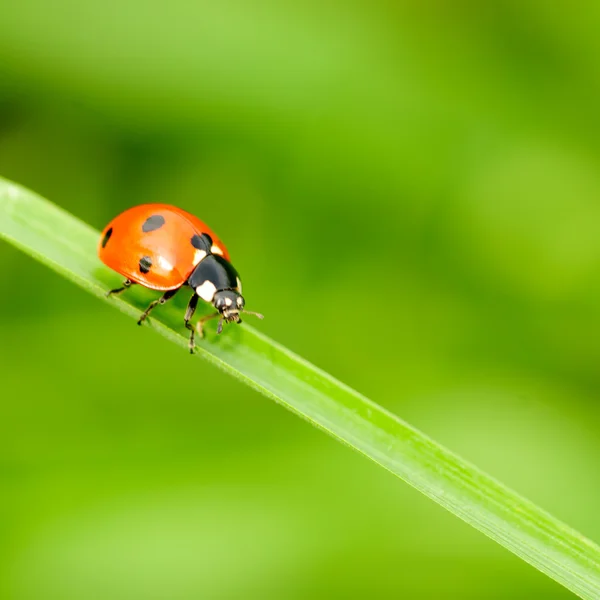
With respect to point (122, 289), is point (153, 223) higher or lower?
higher

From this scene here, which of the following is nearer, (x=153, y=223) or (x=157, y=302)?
(x=157, y=302)

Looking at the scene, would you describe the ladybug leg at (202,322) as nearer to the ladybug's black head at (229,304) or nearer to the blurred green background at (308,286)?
the ladybug's black head at (229,304)

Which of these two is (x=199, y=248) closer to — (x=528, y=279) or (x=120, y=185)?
(x=120, y=185)

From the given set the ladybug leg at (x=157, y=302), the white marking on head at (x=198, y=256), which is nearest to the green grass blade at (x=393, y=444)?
the ladybug leg at (x=157, y=302)

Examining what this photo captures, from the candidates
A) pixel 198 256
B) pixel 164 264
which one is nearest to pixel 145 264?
pixel 164 264

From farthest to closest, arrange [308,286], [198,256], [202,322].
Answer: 1. [308,286]
2. [198,256]
3. [202,322]

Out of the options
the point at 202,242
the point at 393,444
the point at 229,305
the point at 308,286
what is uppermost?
the point at 308,286

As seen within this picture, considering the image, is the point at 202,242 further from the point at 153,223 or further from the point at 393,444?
the point at 393,444
